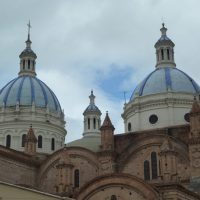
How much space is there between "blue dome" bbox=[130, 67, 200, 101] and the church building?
4.2 inches

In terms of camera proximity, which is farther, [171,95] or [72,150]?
[171,95]

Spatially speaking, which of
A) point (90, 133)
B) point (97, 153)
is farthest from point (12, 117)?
point (97, 153)

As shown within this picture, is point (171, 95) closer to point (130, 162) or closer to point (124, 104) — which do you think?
point (124, 104)

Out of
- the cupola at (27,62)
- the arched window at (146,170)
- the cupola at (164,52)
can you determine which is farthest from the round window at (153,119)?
the cupola at (27,62)

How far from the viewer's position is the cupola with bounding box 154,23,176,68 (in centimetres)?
6050

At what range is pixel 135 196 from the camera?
3666 centimetres

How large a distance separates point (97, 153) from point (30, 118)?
17.4 meters

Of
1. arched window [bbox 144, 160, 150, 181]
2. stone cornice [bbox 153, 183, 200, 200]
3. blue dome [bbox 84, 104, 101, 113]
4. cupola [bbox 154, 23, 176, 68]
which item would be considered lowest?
stone cornice [bbox 153, 183, 200, 200]

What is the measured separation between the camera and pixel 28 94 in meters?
63.6

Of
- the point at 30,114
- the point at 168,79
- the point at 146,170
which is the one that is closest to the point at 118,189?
the point at 146,170

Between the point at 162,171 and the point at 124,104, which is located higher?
the point at 124,104

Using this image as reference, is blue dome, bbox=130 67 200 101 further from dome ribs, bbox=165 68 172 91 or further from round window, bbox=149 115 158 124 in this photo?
round window, bbox=149 115 158 124

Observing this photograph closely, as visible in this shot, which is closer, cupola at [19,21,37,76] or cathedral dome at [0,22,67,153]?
cathedral dome at [0,22,67,153]

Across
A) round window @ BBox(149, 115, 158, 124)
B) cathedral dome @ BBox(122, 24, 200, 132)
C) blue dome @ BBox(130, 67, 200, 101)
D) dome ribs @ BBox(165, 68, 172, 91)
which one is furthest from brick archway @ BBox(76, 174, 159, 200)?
dome ribs @ BBox(165, 68, 172, 91)
